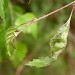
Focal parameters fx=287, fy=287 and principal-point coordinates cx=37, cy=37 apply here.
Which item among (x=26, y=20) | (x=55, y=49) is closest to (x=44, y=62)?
(x=55, y=49)

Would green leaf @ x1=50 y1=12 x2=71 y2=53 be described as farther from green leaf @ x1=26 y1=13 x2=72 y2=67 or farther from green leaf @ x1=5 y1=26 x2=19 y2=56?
green leaf @ x1=5 y1=26 x2=19 y2=56

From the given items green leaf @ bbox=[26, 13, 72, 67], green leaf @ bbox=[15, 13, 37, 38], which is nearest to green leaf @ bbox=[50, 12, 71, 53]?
green leaf @ bbox=[26, 13, 72, 67]

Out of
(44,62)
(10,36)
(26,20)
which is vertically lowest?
(44,62)

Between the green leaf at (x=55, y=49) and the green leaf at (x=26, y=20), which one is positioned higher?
the green leaf at (x=26, y=20)

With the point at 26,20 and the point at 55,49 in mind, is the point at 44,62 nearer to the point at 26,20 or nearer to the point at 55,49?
the point at 55,49

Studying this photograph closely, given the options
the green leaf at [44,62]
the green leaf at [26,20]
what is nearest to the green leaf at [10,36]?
the green leaf at [44,62]

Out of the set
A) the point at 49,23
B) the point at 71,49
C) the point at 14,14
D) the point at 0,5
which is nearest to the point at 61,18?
the point at 49,23

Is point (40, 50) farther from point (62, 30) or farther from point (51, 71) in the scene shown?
point (62, 30)

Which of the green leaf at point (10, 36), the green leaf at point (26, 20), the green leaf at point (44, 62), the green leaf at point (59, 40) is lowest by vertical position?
the green leaf at point (44, 62)

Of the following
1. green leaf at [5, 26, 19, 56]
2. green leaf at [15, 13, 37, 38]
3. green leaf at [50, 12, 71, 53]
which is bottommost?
green leaf at [50, 12, 71, 53]

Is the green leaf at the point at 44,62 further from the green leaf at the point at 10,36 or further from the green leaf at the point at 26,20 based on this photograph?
the green leaf at the point at 26,20

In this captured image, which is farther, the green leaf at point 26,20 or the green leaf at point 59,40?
the green leaf at point 26,20
